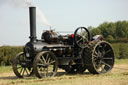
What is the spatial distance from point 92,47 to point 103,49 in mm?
1024

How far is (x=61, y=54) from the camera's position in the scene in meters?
11.9

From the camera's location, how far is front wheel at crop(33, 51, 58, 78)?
10367mm

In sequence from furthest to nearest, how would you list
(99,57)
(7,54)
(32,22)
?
(7,54), (99,57), (32,22)

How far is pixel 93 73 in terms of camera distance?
12.2m

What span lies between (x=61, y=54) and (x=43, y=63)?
4.63 feet

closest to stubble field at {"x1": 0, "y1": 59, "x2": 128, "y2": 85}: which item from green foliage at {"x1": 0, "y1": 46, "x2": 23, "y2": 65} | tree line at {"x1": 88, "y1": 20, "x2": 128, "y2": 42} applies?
green foliage at {"x1": 0, "y1": 46, "x2": 23, "y2": 65}

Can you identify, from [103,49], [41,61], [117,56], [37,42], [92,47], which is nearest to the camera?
[41,61]

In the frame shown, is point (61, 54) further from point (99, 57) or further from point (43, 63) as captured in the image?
point (99, 57)

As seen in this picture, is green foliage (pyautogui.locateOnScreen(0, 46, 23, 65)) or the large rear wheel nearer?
the large rear wheel

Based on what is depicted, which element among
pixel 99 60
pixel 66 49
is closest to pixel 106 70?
pixel 99 60

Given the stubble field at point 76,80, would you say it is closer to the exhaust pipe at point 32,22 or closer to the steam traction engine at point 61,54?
the steam traction engine at point 61,54

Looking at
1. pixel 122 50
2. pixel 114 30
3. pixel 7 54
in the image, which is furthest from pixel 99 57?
pixel 114 30

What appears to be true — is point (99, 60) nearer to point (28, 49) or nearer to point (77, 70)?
point (77, 70)

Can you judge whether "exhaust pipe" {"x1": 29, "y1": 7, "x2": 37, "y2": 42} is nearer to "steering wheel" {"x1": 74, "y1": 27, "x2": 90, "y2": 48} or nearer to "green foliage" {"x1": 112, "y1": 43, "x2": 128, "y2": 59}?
"steering wheel" {"x1": 74, "y1": 27, "x2": 90, "y2": 48}
